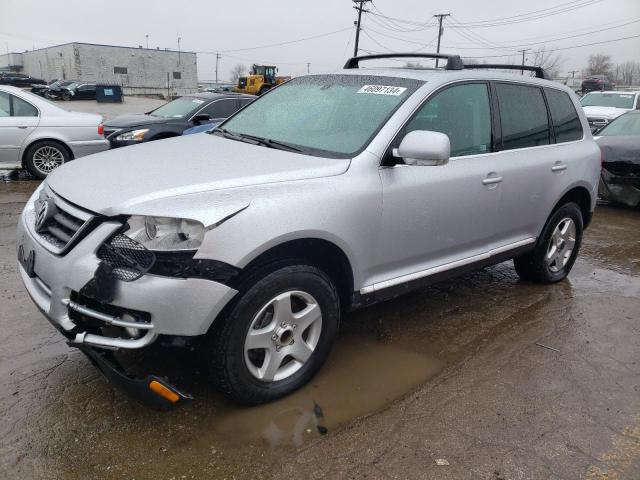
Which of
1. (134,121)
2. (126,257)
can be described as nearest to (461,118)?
(126,257)

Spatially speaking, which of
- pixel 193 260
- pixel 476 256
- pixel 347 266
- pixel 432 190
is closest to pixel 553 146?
pixel 476 256

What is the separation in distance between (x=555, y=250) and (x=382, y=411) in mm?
2738

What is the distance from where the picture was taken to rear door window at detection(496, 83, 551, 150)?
3.89m

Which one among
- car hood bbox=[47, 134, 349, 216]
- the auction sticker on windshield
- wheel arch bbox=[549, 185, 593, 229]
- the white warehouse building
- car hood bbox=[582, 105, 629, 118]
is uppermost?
the white warehouse building

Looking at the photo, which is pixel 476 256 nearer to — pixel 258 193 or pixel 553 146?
pixel 553 146

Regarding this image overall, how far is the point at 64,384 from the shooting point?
2.93 metres

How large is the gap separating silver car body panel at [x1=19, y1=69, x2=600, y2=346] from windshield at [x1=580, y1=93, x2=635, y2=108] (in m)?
12.9

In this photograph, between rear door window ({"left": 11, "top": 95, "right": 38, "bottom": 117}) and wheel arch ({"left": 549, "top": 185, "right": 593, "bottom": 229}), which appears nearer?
wheel arch ({"left": 549, "top": 185, "right": 593, "bottom": 229})

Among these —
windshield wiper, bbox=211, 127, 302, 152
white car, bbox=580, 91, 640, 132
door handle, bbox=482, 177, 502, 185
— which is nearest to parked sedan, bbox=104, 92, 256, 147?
windshield wiper, bbox=211, 127, 302, 152

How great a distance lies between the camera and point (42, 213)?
8.95 ft

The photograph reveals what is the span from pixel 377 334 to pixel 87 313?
80.0 inches

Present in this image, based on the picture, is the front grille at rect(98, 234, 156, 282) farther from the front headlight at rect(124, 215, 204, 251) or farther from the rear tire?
the rear tire

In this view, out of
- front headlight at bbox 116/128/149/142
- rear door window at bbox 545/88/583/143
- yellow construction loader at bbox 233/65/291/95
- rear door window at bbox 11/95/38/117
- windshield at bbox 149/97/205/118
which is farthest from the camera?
yellow construction loader at bbox 233/65/291/95

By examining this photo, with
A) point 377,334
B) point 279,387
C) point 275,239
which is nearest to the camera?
point 275,239
